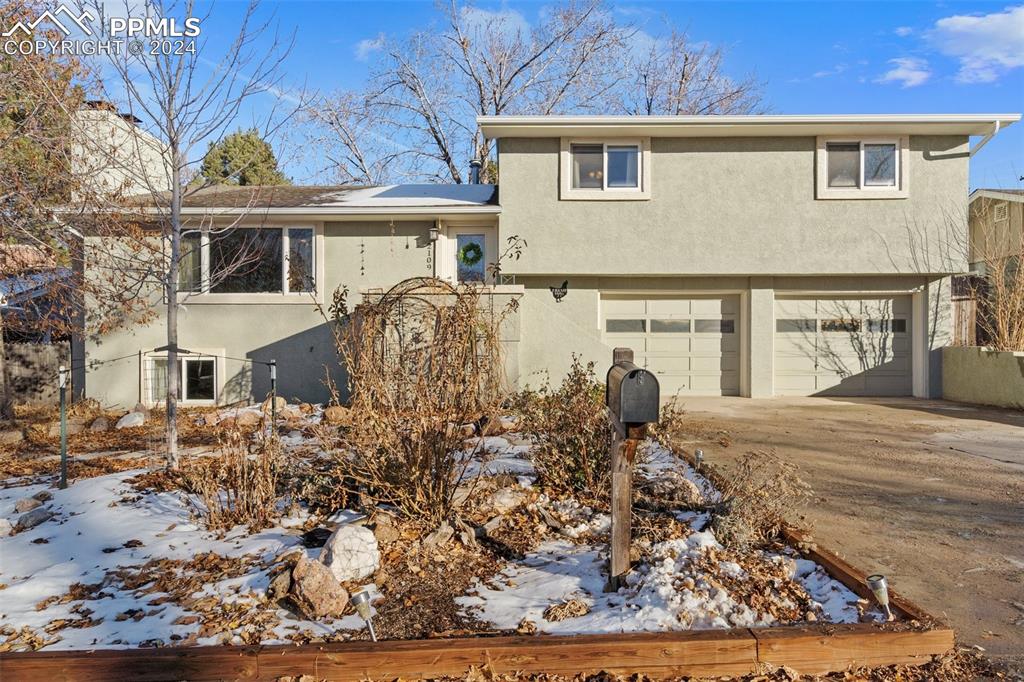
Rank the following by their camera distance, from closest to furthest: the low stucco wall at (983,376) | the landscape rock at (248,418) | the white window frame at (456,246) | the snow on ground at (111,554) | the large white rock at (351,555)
Answer: the snow on ground at (111,554)
the large white rock at (351,555)
the landscape rock at (248,418)
the low stucco wall at (983,376)
the white window frame at (456,246)

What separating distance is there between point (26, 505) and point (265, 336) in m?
6.85

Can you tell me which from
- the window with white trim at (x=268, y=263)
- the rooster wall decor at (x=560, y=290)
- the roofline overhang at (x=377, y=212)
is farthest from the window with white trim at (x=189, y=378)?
the rooster wall decor at (x=560, y=290)

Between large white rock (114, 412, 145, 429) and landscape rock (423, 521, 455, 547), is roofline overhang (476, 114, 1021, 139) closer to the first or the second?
large white rock (114, 412, 145, 429)

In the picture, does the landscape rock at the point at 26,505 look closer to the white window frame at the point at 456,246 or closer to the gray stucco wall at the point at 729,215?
the white window frame at the point at 456,246

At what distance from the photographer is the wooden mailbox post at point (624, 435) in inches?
122

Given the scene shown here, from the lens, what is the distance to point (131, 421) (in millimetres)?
9188

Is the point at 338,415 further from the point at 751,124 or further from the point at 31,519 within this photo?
the point at 751,124

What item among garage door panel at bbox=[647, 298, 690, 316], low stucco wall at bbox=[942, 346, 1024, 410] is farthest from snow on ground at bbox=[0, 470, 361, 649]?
low stucco wall at bbox=[942, 346, 1024, 410]

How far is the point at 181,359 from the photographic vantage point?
11.6 m

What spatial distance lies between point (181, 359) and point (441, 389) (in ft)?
30.9

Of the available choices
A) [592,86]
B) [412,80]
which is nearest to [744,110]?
[592,86]

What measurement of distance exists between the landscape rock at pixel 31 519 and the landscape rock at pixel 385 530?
2746 millimetres

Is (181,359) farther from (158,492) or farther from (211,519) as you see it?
(211,519)

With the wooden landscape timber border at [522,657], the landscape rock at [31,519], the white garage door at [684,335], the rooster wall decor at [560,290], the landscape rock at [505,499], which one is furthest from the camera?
the white garage door at [684,335]
